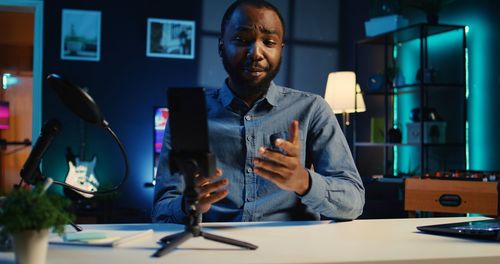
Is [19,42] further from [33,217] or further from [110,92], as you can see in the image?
[33,217]

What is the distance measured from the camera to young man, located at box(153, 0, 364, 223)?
4.88ft

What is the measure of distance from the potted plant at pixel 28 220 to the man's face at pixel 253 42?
778 millimetres

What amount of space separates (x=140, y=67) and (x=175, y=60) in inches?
12.0

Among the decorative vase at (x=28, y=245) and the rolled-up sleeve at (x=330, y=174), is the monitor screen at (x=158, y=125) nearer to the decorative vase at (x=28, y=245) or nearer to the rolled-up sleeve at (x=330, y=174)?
the rolled-up sleeve at (x=330, y=174)

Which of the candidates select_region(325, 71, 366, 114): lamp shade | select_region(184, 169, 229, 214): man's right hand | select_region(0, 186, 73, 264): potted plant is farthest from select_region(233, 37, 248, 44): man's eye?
select_region(325, 71, 366, 114): lamp shade

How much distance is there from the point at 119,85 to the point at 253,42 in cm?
342

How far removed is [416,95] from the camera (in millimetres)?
4426

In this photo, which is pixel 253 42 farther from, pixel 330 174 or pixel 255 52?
pixel 330 174

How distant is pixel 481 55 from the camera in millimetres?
3789

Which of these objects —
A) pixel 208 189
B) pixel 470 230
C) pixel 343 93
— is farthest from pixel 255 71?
pixel 343 93

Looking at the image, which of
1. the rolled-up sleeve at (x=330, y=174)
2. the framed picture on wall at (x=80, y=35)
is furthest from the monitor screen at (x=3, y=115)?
the framed picture on wall at (x=80, y=35)

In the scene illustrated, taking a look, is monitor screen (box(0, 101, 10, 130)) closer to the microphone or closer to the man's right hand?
the microphone

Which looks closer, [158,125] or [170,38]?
[158,125]

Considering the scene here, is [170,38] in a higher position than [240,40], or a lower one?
higher
